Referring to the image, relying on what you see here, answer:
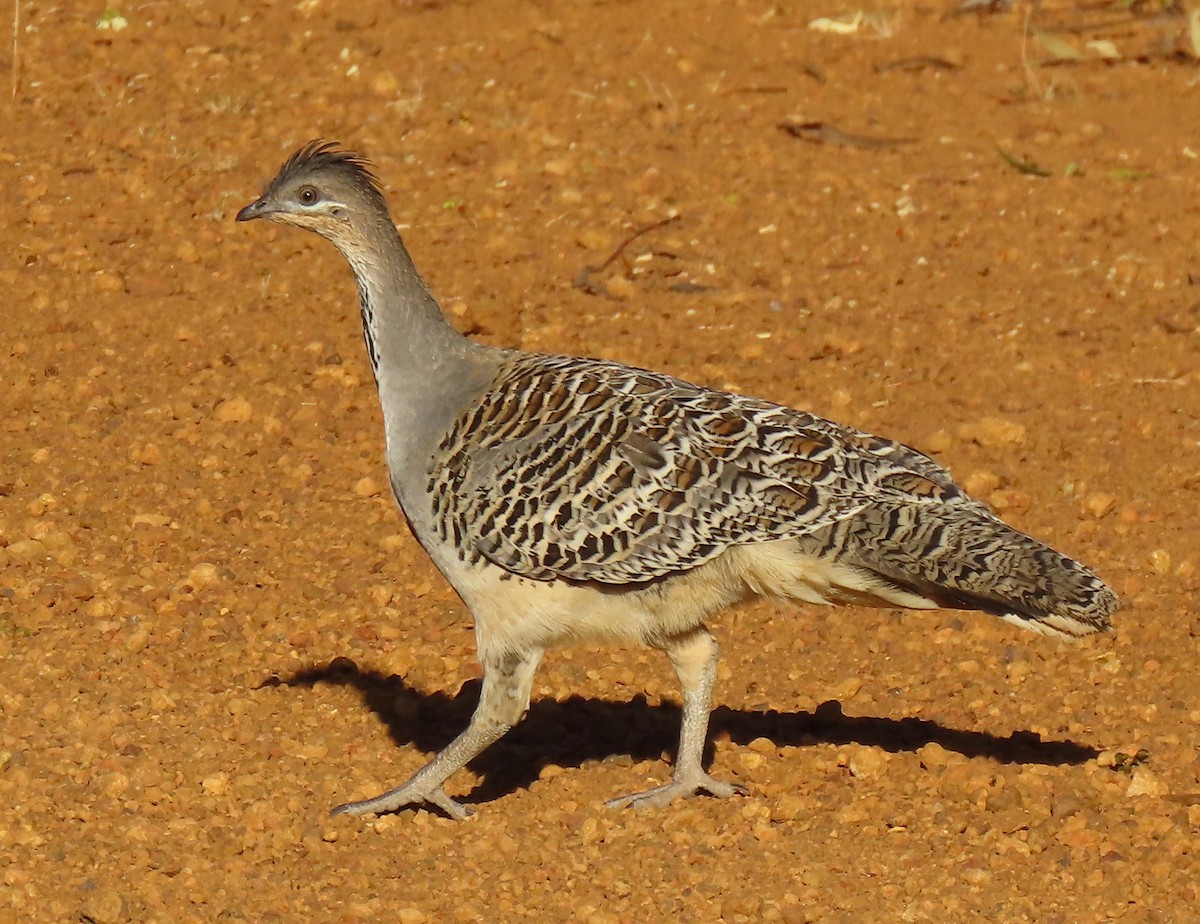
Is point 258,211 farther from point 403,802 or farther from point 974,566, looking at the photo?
point 974,566

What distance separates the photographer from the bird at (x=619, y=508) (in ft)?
20.0

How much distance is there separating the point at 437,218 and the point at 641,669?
4.29m

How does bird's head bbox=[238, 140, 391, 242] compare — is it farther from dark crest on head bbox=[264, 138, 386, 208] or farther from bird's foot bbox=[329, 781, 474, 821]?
bird's foot bbox=[329, 781, 474, 821]

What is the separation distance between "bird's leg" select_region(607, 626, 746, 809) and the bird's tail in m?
0.85

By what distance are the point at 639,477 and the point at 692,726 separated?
1.10 meters

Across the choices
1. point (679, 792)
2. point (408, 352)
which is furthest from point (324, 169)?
point (679, 792)

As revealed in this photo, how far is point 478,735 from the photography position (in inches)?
262

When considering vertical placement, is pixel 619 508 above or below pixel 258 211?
below

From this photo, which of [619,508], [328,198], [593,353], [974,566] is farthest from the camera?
[593,353]

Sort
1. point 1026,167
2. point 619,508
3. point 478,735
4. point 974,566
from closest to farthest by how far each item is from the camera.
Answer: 1. point 974,566
2. point 619,508
3. point 478,735
4. point 1026,167

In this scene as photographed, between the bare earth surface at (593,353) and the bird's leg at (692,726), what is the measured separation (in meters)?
0.13

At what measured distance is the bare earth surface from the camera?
6.31 meters

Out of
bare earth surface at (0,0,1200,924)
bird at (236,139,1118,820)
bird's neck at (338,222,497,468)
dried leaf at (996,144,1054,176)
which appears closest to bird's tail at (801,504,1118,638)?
bird at (236,139,1118,820)

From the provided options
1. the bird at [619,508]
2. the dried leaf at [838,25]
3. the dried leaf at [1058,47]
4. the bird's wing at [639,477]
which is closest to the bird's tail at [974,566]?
the bird at [619,508]
